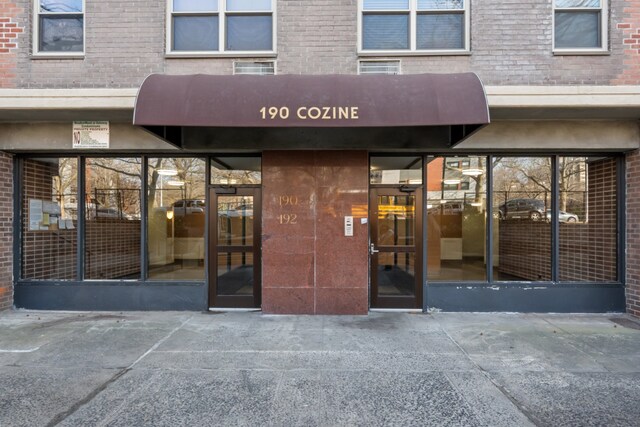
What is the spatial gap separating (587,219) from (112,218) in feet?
29.9

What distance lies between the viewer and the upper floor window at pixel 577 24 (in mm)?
6031

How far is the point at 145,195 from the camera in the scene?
6777mm

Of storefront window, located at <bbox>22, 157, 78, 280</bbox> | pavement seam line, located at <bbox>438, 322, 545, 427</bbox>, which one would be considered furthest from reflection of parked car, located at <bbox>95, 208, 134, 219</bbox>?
pavement seam line, located at <bbox>438, 322, 545, 427</bbox>

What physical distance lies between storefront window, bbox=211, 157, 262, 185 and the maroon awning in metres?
1.70

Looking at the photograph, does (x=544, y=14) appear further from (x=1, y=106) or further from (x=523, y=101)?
(x=1, y=106)

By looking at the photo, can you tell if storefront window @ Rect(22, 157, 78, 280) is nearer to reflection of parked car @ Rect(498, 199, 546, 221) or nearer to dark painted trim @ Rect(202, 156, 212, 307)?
dark painted trim @ Rect(202, 156, 212, 307)

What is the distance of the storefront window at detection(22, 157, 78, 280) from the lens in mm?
6770

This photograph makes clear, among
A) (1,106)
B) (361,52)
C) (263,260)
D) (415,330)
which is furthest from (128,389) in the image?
(361,52)

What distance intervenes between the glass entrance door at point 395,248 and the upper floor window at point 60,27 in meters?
5.88

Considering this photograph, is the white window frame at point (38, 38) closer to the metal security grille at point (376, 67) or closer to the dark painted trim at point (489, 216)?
the metal security grille at point (376, 67)

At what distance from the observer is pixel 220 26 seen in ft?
20.3

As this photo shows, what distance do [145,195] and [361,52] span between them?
15.5 ft

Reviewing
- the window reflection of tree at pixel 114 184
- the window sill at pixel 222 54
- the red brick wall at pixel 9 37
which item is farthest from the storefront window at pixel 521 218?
the red brick wall at pixel 9 37

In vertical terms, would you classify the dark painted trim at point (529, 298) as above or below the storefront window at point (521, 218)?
below
